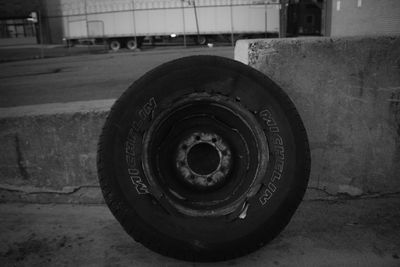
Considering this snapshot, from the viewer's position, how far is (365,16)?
33.7 ft

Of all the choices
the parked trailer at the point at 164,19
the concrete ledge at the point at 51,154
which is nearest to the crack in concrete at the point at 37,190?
the concrete ledge at the point at 51,154

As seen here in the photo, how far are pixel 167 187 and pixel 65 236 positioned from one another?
860 mm

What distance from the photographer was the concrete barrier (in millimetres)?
2949

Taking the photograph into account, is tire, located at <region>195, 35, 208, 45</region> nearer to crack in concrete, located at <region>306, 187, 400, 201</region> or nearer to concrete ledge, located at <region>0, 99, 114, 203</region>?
concrete ledge, located at <region>0, 99, 114, 203</region>

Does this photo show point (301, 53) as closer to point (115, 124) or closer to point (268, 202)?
point (268, 202)

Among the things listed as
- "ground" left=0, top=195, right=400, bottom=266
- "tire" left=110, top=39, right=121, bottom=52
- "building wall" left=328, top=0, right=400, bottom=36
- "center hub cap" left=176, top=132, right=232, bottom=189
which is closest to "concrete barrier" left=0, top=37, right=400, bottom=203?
"ground" left=0, top=195, right=400, bottom=266

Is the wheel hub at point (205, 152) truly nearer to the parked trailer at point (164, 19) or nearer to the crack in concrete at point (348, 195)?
the crack in concrete at point (348, 195)

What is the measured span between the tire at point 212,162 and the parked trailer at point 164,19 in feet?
63.4

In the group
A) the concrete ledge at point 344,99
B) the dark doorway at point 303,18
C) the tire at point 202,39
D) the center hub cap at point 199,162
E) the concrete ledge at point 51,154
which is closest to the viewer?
the center hub cap at point 199,162

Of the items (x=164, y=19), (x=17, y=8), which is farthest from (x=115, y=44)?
(x=17, y=8)

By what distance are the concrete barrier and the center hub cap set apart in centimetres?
78

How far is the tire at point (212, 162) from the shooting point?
2.26m

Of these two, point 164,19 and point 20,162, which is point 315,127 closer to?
point 20,162

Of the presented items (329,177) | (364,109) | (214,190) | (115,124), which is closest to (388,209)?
(329,177)
